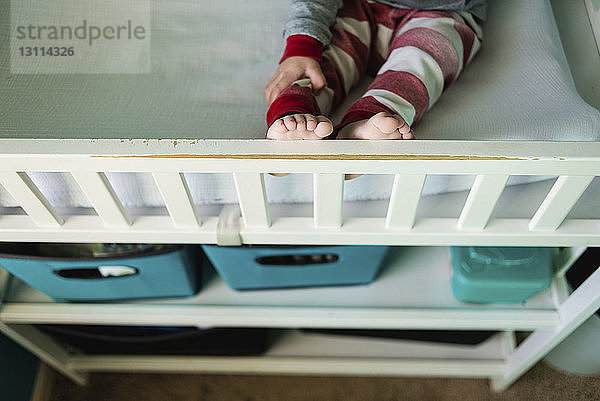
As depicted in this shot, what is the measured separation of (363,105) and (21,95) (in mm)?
568

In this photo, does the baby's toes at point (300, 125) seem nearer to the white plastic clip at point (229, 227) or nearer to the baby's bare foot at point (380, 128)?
the baby's bare foot at point (380, 128)

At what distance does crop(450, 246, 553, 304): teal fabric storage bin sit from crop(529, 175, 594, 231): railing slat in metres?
0.26

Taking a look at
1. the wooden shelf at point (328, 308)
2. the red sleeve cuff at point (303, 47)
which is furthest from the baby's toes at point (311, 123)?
the wooden shelf at point (328, 308)

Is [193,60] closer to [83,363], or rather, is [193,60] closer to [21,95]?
[21,95]

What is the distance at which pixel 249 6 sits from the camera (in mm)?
1023

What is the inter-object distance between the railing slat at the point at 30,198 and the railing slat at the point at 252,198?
261 millimetres

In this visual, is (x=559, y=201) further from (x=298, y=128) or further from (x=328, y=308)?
(x=328, y=308)

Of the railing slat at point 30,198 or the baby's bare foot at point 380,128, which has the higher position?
the baby's bare foot at point 380,128

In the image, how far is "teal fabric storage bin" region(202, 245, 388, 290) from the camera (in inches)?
37.3

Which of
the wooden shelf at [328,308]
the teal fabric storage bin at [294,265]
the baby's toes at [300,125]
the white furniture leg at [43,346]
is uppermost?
the baby's toes at [300,125]

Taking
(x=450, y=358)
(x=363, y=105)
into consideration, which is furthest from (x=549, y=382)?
(x=363, y=105)

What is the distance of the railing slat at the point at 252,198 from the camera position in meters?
0.64

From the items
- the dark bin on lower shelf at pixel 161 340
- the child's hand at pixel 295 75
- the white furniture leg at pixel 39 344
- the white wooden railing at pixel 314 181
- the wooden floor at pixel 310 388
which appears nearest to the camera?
the white wooden railing at pixel 314 181

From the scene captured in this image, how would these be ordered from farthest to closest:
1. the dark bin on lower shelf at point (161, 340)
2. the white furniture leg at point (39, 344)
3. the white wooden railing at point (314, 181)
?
the dark bin on lower shelf at point (161, 340) < the white furniture leg at point (39, 344) < the white wooden railing at point (314, 181)
